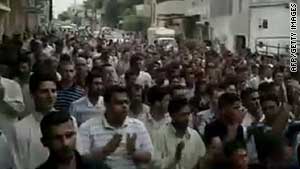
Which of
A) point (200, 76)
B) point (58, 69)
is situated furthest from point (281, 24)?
point (58, 69)

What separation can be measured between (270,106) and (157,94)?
1.21 meters

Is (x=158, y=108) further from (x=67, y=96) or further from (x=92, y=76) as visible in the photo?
(x=67, y=96)

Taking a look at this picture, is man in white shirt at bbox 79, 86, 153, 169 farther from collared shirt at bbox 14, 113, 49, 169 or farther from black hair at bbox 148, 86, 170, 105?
black hair at bbox 148, 86, 170, 105

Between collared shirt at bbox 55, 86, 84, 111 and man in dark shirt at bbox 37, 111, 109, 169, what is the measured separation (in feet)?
11.9

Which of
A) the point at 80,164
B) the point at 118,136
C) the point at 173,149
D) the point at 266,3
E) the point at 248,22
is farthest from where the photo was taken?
the point at 248,22

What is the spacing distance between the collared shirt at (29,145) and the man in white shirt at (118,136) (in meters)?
0.39

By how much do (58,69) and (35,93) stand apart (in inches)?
160

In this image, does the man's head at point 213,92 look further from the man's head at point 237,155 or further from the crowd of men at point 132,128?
the man's head at point 237,155

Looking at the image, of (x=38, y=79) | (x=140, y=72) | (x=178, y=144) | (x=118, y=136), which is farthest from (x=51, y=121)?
(x=140, y=72)

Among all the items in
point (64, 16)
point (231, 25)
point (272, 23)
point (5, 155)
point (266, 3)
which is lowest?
point (5, 155)

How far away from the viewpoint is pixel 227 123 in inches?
291

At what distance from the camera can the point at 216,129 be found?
7.35 m

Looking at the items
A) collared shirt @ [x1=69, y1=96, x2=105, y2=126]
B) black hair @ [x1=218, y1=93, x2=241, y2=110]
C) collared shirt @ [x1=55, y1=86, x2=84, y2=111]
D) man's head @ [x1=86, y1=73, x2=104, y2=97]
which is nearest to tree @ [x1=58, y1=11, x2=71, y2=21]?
collared shirt @ [x1=55, y1=86, x2=84, y2=111]

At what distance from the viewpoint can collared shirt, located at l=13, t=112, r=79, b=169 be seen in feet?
20.7
